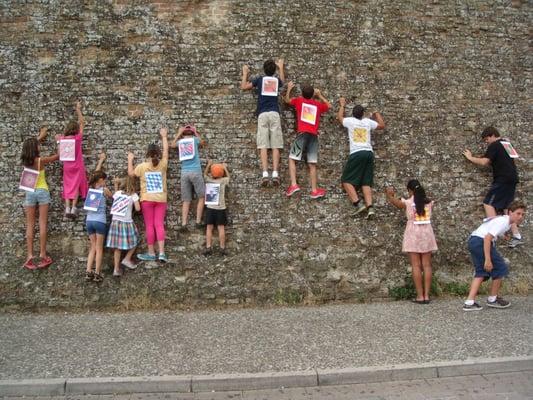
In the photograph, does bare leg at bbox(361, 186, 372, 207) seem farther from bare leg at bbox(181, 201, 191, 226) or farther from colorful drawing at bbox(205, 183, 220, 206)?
bare leg at bbox(181, 201, 191, 226)

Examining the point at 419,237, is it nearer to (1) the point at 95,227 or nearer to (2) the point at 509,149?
(2) the point at 509,149

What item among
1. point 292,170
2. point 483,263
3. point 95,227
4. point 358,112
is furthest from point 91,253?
point 483,263

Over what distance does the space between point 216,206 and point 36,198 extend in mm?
2990

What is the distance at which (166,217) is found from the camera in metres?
8.09

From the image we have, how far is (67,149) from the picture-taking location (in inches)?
309

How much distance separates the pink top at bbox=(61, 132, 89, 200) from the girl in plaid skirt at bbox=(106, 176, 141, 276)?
2.14ft

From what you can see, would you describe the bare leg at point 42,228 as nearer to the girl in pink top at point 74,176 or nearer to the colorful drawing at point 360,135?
the girl in pink top at point 74,176

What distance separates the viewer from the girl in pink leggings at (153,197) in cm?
782

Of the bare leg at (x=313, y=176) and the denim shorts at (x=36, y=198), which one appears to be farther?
the bare leg at (x=313, y=176)

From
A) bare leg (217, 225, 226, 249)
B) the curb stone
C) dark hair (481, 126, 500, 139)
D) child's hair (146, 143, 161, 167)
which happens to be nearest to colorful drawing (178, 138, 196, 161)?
child's hair (146, 143, 161, 167)

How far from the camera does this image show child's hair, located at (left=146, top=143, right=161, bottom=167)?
7.79 meters

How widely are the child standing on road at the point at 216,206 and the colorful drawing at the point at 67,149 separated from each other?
2271 mm

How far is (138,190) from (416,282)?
16.3ft

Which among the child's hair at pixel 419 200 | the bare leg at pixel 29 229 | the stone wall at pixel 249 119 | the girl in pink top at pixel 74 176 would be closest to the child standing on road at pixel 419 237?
the child's hair at pixel 419 200
